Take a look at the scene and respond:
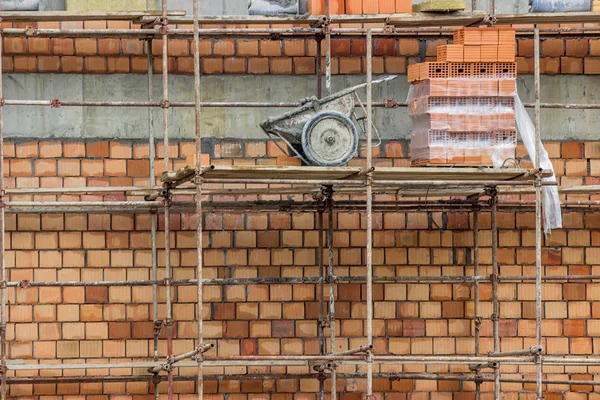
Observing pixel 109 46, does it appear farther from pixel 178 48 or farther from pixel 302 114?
pixel 302 114

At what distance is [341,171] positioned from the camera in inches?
307

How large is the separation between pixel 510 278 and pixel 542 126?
1.28 meters

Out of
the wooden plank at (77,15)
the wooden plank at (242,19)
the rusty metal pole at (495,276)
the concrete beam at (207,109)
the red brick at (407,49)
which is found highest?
the wooden plank at (77,15)

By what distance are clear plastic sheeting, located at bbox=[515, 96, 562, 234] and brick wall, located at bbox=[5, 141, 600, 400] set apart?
1.35ft

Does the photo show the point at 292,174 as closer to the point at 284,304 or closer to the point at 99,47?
→ the point at 284,304

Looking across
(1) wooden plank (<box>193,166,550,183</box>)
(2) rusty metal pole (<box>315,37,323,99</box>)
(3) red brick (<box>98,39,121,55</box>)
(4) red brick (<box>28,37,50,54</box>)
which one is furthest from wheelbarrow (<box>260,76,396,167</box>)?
(4) red brick (<box>28,37,50,54</box>)

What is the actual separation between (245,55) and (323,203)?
4.44 feet

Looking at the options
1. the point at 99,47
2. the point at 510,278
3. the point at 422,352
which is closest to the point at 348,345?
the point at 422,352

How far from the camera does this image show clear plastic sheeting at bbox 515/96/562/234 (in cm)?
845

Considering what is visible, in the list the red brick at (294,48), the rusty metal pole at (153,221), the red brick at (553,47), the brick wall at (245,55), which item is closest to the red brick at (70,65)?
the brick wall at (245,55)

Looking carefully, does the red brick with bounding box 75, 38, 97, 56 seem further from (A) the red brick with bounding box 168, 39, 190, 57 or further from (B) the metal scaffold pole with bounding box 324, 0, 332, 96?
(B) the metal scaffold pole with bounding box 324, 0, 332, 96

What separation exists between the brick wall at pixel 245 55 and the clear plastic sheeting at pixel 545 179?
0.72 m

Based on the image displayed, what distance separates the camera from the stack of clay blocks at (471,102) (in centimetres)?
820

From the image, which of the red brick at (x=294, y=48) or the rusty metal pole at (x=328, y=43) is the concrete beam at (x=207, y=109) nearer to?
the red brick at (x=294, y=48)
